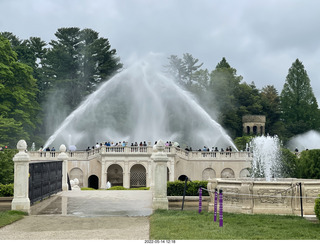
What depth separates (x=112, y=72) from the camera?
82.5 meters

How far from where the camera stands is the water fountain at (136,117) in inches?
3014

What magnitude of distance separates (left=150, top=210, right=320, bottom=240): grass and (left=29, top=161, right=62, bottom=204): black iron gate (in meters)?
6.01

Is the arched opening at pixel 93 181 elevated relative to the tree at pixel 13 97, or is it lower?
lower

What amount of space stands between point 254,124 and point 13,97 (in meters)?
44.8

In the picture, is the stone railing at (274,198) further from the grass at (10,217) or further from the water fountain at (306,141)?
the water fountain at (306,141)

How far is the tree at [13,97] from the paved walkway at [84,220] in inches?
1530

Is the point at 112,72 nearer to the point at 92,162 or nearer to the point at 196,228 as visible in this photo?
the point at 92,162

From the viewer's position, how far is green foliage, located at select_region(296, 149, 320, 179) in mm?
28188

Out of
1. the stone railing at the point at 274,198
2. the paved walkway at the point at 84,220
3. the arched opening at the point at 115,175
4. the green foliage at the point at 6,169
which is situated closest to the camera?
the paved walkway at the point at 84,220

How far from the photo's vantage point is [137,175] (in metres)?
52.1

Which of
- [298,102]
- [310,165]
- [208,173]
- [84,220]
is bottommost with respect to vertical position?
[84,220]

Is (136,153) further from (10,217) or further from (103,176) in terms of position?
(10,217)

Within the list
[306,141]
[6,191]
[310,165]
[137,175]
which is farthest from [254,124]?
[6,191]

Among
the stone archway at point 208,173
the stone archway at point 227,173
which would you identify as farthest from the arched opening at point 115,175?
the stone archway at point 227,173
